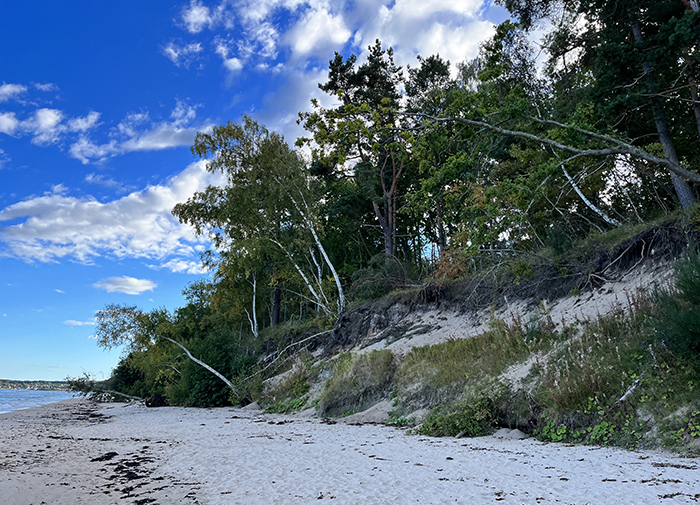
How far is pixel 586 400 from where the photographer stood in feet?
22.2

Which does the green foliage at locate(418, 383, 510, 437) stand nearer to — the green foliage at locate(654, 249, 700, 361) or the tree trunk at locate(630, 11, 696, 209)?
the green foliage at locate(654, 249, 700, 361)

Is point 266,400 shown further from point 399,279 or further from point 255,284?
point 255,284

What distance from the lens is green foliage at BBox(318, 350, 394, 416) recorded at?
12430 millimetres

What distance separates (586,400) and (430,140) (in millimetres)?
7032

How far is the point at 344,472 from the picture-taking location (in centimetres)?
507

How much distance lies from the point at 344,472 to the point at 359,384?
7897mm

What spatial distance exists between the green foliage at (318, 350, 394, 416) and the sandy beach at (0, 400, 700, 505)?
163 inches

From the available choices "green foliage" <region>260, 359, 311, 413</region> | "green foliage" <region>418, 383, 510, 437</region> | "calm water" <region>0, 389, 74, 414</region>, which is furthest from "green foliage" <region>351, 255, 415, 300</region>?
"calm water" <region>0, 389, 74, 414</region>

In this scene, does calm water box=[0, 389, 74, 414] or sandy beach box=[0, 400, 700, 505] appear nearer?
sandy beach box=[0, 400, 700, 505]

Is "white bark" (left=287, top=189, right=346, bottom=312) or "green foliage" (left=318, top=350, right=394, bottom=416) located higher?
"white bark" (left=287, top=189, right=346, bottom=312)

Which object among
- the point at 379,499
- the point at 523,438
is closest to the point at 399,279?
the point at 523,438

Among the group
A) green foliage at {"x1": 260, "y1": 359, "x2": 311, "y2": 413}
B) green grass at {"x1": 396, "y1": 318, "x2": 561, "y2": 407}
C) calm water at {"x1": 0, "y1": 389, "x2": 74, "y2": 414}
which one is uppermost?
green grass at {"x1": 396, "y1": 318, "x2": 561, "y2": 407}

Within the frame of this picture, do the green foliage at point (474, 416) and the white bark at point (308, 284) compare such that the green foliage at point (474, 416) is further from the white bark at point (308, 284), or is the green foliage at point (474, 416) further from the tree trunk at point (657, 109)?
the white bark at point (308, 284)

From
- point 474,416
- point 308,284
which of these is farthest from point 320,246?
point 474,416
